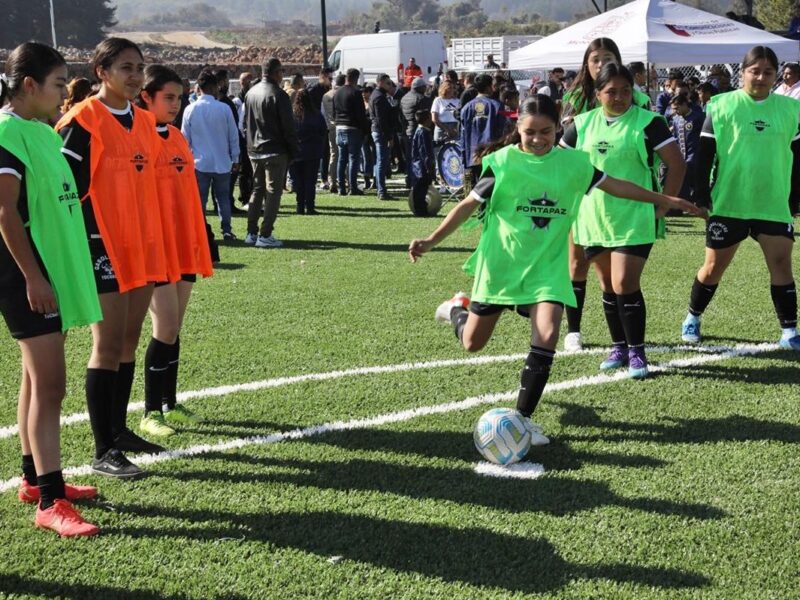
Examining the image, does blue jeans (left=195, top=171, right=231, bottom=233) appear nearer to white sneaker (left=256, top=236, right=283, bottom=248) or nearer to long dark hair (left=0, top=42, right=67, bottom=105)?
white sneaker (left=256, top=236, right=283, bottom=248)

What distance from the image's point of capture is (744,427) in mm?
5758

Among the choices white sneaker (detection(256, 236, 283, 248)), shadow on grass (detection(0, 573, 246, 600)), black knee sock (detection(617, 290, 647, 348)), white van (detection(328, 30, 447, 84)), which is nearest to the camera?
shadow on grass (detection(0, 573, 246, 600))

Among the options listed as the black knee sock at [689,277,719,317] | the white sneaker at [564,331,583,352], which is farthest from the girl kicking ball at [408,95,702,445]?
the black knee sock at [689,277,719,317]

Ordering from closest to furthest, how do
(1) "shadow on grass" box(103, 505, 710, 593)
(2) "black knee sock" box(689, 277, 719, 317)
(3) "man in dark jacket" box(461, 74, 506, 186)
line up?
1. (1) "shadow on grass" box(103, 505, 710, 593)
2. (2) "black knee sock" box(689, 277, 719, 317)
3. (3) "man in dark jacket" box(461, 74, 506, 186)

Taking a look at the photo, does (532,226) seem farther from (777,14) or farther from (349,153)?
(777,14)

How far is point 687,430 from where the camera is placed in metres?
5.73

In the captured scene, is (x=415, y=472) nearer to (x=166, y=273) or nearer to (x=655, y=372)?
(x=166, y=273)

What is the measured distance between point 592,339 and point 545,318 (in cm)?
259

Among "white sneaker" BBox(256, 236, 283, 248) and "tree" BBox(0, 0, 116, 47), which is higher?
"tree" BBox(0, 0, 116, 47)

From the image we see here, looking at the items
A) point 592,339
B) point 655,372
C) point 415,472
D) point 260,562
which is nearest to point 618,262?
point 655,372

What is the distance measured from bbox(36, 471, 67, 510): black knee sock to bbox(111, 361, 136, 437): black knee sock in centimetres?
89

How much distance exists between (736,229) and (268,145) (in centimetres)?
697

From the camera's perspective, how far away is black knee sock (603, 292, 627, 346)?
7047mm

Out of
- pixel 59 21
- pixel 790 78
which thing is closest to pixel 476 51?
pixel 790 78
